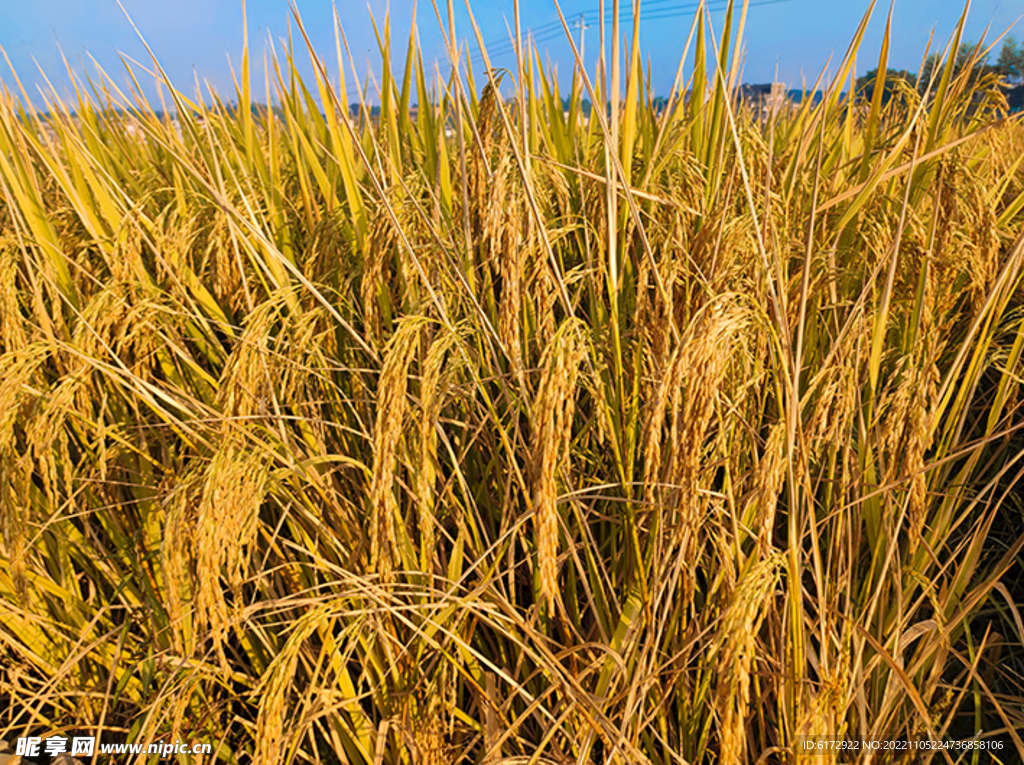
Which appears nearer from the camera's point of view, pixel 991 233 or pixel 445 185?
pixel 991 233

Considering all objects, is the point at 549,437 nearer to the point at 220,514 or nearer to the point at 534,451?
the point at 534,451

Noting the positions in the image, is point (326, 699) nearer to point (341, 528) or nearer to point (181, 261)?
point (341, 528)

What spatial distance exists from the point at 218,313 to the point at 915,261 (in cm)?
163

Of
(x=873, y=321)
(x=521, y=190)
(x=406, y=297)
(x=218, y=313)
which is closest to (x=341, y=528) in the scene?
(x=406, y=297)

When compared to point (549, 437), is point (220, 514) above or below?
below

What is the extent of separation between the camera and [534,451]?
2.67 feet

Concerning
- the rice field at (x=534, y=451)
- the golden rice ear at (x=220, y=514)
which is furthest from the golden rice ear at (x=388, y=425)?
the golden rice ear at (x=220, y=514)

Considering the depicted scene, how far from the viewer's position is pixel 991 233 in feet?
3.86

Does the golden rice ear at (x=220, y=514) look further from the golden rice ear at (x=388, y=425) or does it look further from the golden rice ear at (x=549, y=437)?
the golden rice ear at (x=549, y=437)

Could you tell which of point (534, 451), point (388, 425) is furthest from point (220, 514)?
point (534, 451)

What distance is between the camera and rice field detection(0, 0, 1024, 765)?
3.10ft

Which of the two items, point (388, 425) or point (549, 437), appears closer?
point (549, 437)

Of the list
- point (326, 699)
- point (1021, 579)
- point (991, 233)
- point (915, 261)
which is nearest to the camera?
point (326, 699)

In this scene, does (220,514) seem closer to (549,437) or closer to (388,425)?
(388,425)
